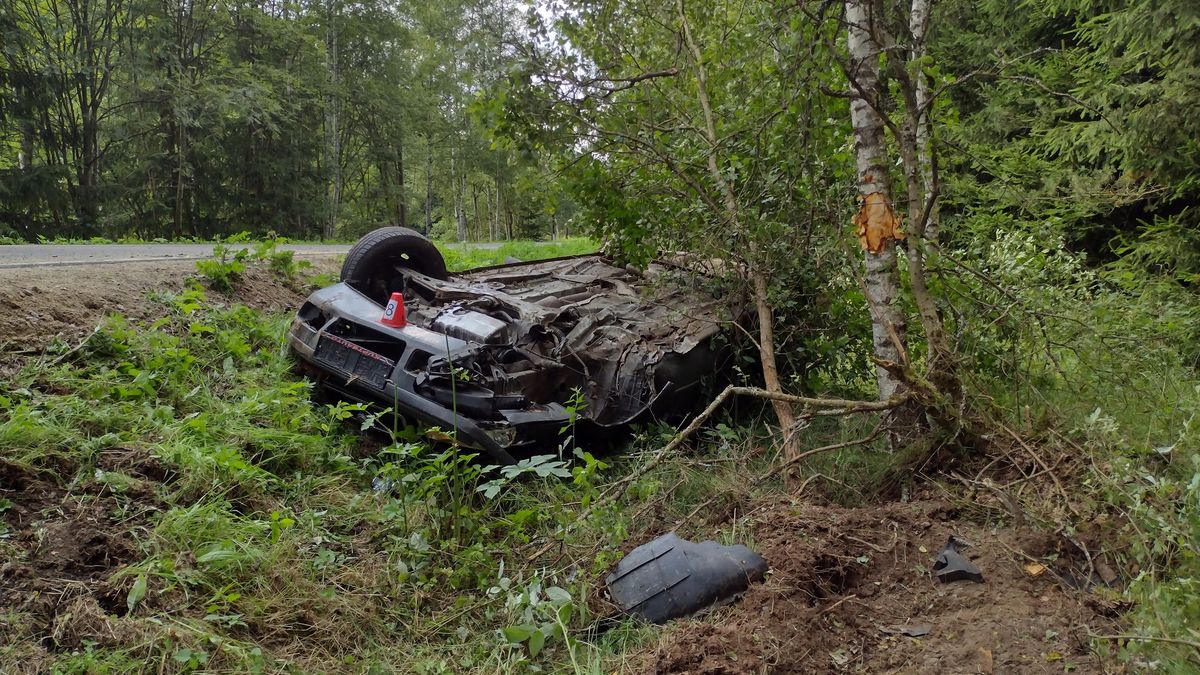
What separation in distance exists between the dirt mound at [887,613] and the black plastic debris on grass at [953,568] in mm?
28

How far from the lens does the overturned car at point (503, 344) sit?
13.6 feet

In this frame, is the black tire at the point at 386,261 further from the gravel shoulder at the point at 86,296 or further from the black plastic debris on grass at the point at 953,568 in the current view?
the black plastic debris on grass at the point at 953,568

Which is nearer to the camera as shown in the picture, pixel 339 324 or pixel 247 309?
pixel 339 324

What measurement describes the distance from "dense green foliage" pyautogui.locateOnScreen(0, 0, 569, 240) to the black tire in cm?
514

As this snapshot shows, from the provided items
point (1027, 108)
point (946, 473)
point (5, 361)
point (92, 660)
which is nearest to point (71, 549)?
point (92, 660)

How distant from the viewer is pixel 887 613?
2.52 metres

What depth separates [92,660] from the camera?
2340mm

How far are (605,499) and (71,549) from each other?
2.30 m

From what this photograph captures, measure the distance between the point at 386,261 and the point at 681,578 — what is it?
3971 millimetres

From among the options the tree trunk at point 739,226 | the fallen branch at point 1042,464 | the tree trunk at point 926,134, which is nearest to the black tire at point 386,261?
the tree trunk at point 739,226

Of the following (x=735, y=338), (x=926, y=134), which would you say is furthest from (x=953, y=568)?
(x=735, y=338)

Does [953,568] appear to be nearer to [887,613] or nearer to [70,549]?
[887,613]

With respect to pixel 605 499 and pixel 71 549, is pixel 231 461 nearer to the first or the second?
pixel 71 549

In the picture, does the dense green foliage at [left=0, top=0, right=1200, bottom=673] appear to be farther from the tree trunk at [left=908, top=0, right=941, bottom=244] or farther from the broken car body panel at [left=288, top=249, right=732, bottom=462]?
the broken car body panel at [left=288, top=249, right=732, bottom=462]
